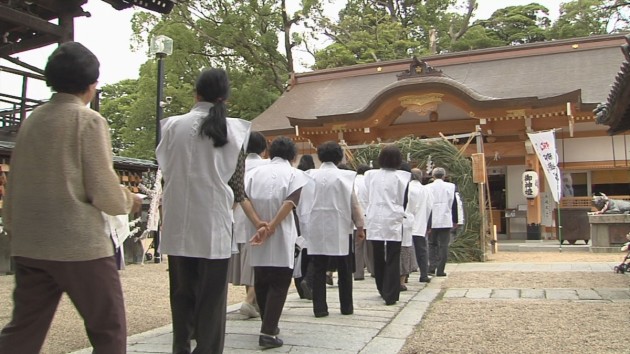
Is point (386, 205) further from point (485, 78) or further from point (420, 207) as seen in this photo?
point (485, 78)

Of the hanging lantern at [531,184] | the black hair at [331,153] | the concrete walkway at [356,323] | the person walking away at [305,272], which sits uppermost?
the hanging lantern at [531,184]

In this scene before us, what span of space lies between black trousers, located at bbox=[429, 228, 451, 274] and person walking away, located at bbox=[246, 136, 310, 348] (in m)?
4.40

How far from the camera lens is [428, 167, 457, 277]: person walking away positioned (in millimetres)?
7660

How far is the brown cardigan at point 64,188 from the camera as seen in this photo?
81.7 inches

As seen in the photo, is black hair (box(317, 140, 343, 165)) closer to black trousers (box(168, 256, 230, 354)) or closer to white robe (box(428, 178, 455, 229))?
black trousers (box(168, 256, 230, 354))

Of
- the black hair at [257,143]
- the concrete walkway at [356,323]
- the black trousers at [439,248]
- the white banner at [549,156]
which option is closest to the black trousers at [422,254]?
the concrete walkway at [356,323]

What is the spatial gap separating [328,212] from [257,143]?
879mm

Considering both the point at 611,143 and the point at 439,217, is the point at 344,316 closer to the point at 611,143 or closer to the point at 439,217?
the point at 439,217

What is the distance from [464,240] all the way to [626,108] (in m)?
4.73

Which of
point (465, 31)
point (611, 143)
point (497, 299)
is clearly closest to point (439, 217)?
point (497, 299)

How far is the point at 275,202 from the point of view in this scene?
3.79 metres

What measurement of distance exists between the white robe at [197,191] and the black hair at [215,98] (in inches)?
1.7

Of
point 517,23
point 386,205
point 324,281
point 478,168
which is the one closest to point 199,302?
point 324,281

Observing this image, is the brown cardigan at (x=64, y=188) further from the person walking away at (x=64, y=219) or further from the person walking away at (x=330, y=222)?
the person walking away at (x=330, y=222)
